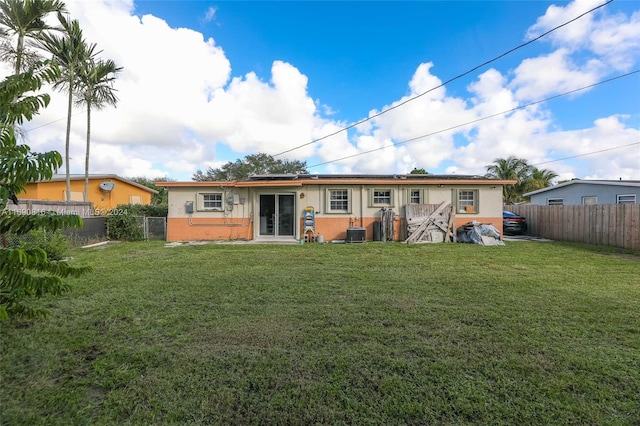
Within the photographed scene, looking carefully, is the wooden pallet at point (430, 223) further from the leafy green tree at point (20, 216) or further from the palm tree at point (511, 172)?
the palm tree at point (511, 172)

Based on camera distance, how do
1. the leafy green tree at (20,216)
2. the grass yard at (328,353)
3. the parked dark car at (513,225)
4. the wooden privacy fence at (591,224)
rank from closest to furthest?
the leafy green tree at (20,216), the grass yard at (328,353), the wooden privacy fence at (591,224), the parked dark car at (513,225)

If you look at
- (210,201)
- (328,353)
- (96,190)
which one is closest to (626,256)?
(328,353)

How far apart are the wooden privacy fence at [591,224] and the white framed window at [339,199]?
956cm

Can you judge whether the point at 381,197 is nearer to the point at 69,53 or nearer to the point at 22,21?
the point at 22,21

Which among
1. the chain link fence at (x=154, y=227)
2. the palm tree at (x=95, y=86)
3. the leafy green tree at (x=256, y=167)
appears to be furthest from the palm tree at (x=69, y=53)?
the leafy green tree at (x=256, y=167)

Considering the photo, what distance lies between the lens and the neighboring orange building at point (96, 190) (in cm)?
1704

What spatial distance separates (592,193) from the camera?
48.0 feet

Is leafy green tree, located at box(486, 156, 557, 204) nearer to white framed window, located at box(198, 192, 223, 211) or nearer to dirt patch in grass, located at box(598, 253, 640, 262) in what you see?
dirt patch in grass, located at box(598, 253, 640, 262)

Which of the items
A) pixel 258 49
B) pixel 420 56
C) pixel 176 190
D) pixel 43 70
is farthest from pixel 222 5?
pixel 43 70

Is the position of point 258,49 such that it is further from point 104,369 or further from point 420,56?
point 104,369

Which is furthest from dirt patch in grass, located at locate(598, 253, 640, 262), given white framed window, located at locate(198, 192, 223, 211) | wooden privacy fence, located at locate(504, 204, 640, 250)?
white framed window, located at locate(198, 192, 223, 211)

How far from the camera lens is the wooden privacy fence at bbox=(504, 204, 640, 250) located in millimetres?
9734

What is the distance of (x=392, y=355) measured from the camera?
2746mm

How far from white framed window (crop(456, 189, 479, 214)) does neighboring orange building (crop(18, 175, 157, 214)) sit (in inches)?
718
